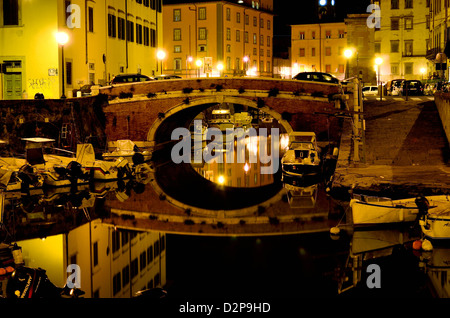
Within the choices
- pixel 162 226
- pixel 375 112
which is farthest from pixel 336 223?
pixel 375 112

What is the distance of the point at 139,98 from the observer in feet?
114

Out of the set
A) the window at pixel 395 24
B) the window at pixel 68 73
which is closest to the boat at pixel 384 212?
the window at pixel 68 73

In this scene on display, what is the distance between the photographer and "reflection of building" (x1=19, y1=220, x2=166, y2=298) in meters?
15.0

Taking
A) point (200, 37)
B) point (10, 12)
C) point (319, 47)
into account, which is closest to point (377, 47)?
point (200, 37)

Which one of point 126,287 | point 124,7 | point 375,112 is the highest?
point 124,7

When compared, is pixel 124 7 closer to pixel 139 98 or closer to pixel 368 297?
pixel 139 98

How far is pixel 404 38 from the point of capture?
185 feet

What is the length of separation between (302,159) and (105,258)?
13016 millimetres

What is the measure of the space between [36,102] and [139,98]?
549cm

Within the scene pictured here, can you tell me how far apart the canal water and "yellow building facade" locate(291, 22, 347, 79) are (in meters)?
45.5

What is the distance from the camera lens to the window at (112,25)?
38.7 m

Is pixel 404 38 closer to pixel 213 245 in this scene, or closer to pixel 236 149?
pixel 236 149

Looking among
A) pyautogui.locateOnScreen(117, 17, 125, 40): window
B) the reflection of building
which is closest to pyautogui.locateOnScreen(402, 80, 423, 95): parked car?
pyautogui.locateOnScreen(117, 17, 125, 40): window

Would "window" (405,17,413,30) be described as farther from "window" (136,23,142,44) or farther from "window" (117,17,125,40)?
"window" (117,17,125,40)
